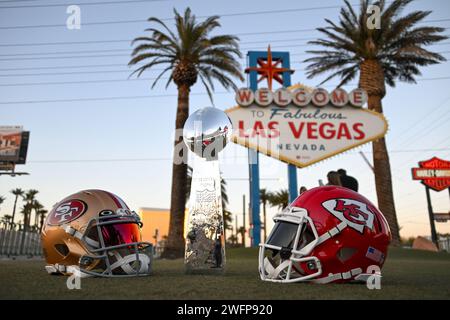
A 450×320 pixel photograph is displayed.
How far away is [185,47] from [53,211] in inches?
593

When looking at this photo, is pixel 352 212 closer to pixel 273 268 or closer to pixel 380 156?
pixel 273 268

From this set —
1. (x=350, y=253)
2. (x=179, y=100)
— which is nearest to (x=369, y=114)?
(x=179, y=100)

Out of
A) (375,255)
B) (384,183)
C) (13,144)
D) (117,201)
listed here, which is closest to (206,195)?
(117,201)

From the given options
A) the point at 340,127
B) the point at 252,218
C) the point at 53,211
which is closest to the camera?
the point at 53,211

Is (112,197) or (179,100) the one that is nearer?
(112,197)

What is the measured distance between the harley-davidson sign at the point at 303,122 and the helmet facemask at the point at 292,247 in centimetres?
1236

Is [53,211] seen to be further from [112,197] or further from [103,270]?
[103,270]

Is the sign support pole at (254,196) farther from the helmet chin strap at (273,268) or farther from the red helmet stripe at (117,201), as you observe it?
the helmet chin strap at (273,268)

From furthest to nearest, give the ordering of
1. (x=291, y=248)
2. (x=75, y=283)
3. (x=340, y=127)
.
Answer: (x=340, y=127) → (x=291, y=248) → (x=75, y=283)

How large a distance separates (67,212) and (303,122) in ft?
46.4

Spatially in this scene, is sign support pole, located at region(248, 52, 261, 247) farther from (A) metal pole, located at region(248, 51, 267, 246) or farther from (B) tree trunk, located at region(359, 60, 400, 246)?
(B) tree trunk, located at region(359, 60, 400, 246)

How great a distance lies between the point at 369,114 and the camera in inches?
696

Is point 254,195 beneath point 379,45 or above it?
beneath

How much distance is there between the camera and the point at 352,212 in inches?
141
